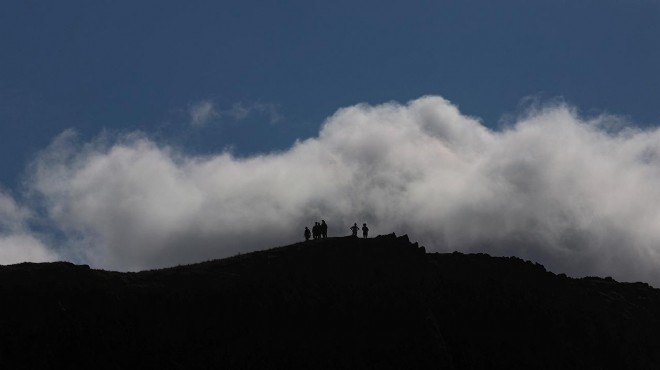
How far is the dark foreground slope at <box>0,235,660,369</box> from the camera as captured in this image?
2793 inches

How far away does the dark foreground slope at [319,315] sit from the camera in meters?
70.9

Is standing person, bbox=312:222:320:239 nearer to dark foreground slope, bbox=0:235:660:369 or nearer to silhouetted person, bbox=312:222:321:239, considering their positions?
silhouetted person, bbox=312:222:321:239

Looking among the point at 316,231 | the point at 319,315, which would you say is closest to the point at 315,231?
the point at 316,231

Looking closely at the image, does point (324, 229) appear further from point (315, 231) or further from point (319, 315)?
point (319, 315)

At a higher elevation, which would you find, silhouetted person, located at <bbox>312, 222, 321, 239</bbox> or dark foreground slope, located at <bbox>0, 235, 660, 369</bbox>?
silhouetted person, located at <bbox>312, 222, 321, 239</bbox>

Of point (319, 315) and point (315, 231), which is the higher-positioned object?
point (315, 231)

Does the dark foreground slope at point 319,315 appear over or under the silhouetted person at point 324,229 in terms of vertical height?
under

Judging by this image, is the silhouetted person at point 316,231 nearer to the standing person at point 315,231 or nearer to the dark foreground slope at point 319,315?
the standing person at point 315,231

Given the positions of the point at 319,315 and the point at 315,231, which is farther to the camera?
the point at 315,231

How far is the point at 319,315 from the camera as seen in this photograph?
255 feet

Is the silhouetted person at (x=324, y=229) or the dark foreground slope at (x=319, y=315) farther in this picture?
the silhouetted person at (x=324, y=229)

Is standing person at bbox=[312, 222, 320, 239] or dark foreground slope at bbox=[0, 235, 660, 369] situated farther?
standing person at bbox=[312, 222, 320, 239]

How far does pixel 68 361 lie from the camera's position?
2687 inches

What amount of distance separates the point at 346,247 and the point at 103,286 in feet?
71.6
